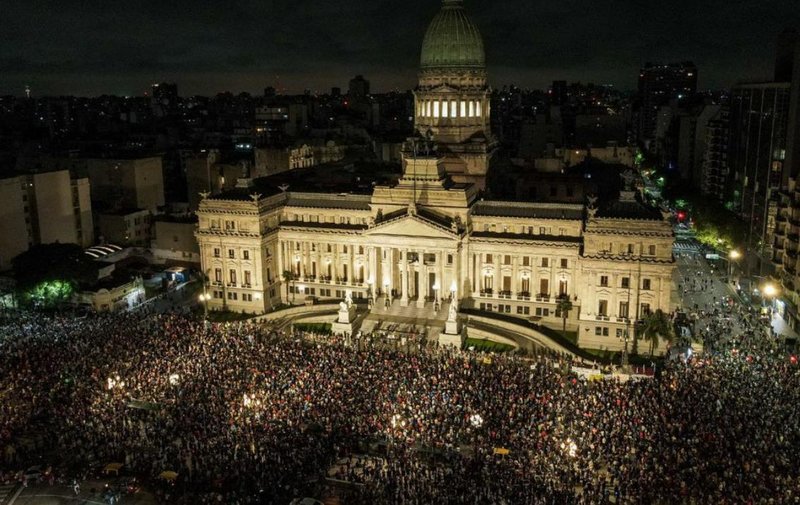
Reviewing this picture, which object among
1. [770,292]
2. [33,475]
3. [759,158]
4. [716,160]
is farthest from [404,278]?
[716,160]

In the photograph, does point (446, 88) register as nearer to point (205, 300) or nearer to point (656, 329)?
point (205, 300)

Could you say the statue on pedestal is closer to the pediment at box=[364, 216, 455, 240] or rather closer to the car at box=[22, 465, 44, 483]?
the pediment at box=[364, 216, 455, 240]

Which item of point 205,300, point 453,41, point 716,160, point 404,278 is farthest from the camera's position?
point 716,160

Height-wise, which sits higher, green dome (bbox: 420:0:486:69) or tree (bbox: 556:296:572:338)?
green dome (bbox: 420:0:486:69)

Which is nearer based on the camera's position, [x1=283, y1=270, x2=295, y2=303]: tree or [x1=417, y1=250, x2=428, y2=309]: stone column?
[x1=417, y1=250, x2=428, y2=309]: stone column

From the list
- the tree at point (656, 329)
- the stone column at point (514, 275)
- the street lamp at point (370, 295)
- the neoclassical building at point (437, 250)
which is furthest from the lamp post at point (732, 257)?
the street lamp at point (370, 295)

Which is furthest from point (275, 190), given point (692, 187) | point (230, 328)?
point (692, 187)

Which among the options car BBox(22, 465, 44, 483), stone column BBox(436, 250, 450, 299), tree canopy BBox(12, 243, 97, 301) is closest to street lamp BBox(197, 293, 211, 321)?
tree canopy BBox(12, 243, 97, 301)
